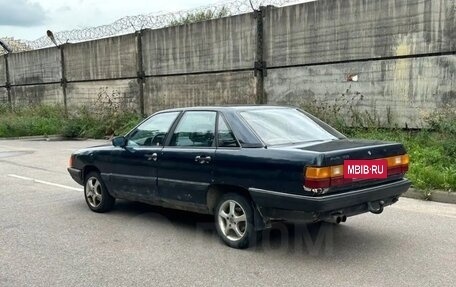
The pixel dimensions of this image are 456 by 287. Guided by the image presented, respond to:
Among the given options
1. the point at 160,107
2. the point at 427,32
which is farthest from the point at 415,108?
the point at 160,107

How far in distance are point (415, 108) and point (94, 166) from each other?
24.0 ft

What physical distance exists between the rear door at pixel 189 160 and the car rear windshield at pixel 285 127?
0.50 m

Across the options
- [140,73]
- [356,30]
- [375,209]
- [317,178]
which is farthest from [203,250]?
[140,73]

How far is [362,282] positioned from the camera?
4.13 meters

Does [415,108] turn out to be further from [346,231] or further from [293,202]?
[293,202]

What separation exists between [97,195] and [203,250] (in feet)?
7.99

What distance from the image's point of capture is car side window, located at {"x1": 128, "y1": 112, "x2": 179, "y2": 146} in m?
6.07

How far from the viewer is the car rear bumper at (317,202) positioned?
4.42 m

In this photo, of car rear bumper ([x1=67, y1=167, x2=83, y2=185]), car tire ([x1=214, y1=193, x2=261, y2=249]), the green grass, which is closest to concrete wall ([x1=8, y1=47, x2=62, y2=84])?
the green grass

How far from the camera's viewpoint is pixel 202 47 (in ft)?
54.2

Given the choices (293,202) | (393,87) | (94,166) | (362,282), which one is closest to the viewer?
(362,282)

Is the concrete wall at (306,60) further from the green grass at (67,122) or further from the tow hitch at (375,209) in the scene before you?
the tow hitch at (375,209)

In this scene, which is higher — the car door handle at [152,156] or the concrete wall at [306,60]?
the concrete wall at [306,60]

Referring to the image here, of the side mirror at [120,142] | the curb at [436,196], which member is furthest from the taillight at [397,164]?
the side mirror at [120,142]
